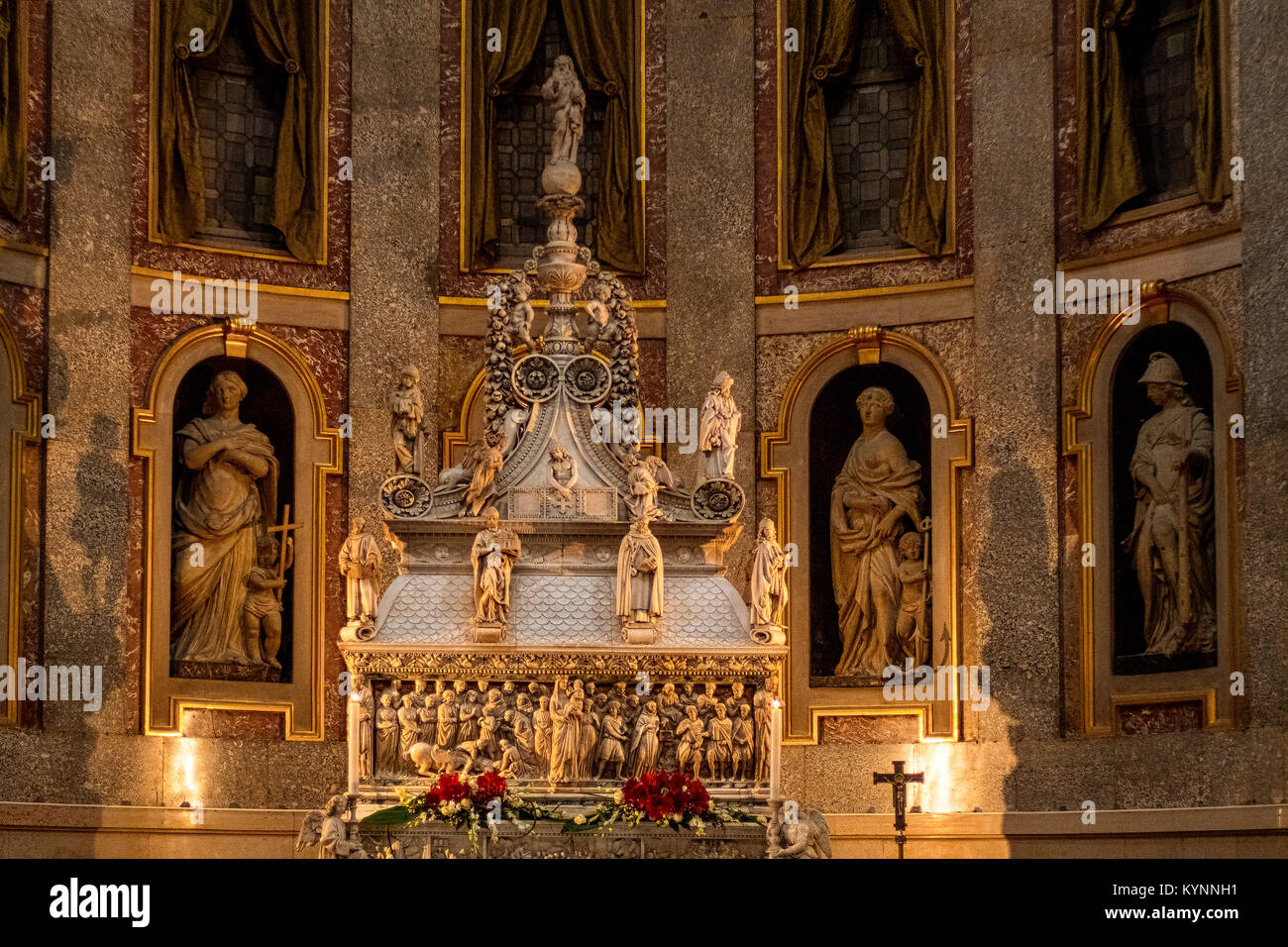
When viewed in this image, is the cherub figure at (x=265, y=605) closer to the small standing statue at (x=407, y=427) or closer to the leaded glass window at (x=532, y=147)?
the small standing statue at (x=407, y=427)

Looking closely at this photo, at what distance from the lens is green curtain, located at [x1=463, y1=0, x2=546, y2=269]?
26422 millimetres

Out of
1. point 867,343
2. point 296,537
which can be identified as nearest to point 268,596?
point 296,537

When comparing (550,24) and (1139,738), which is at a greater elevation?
(550,24)

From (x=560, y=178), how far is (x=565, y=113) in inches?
23.8

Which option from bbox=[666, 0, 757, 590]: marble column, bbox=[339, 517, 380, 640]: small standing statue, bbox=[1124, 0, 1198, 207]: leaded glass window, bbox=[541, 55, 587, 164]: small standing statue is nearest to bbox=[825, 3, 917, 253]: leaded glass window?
bbox=[666, 0, 757, 590]: marble column

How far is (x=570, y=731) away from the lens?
2070 centimetres

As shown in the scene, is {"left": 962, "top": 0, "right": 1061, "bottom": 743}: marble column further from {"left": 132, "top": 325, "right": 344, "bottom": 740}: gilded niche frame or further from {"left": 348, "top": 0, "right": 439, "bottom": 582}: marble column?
{"left": 132, "top": 325, "right": 344, "bottom": 740}: gilded niche frame

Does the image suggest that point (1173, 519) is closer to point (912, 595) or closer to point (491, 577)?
point (912, 595)

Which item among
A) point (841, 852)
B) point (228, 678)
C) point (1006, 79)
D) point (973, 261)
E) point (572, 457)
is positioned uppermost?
point (1006, 79)

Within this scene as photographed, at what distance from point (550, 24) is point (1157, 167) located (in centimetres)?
651
